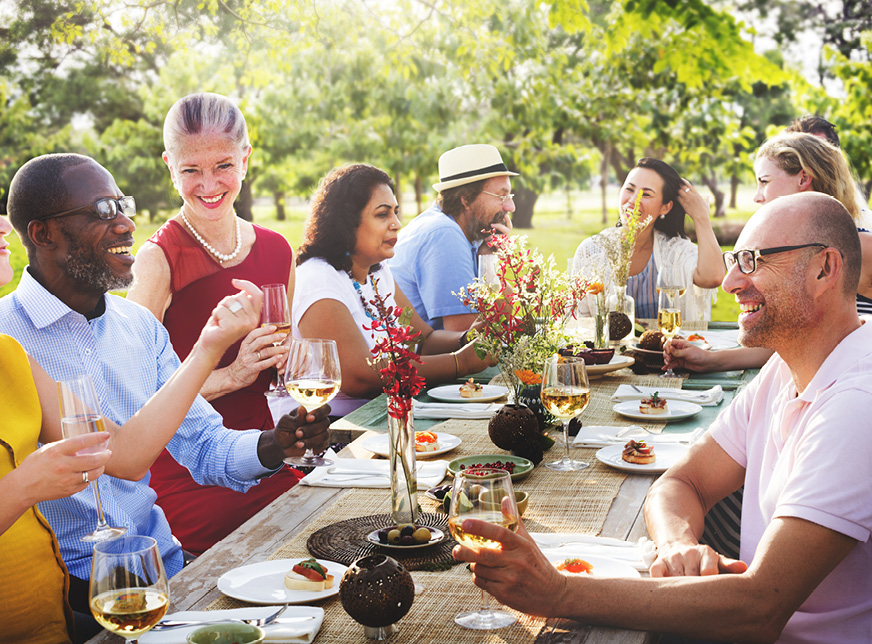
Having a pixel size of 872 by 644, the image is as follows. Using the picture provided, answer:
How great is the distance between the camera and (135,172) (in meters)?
9.78

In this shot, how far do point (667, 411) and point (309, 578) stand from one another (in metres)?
1.70

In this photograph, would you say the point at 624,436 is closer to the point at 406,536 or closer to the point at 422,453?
the point at 422,453

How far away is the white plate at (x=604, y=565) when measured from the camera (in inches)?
65.7

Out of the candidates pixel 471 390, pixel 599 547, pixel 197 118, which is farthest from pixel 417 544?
pixel 197 118

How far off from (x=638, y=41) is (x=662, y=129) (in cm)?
104

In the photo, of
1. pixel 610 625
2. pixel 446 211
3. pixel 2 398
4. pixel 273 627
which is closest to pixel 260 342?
pixel 2 398

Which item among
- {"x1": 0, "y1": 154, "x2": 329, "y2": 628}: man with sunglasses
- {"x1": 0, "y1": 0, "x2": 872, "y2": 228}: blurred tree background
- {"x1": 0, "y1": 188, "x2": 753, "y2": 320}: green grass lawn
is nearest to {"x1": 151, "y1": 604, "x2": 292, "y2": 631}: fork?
{"x1": 0, "y1": 154, "x2": 329, "y2": 628}: man with sunglasses

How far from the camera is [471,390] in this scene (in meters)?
3.30

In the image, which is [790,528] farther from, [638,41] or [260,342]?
[638,41]

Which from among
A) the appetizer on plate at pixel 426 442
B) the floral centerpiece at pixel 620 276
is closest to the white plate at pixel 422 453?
the appetizer on plate at pixel 426 442

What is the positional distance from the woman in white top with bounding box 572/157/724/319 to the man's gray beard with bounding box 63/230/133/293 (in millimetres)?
3377

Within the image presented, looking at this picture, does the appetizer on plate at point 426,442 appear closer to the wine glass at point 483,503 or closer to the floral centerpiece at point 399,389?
the floral centerpiece at point 399,389

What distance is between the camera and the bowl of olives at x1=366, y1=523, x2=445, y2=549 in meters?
1.80

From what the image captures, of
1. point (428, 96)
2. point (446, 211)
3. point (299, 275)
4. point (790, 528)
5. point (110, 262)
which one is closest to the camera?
point (790, 528)
